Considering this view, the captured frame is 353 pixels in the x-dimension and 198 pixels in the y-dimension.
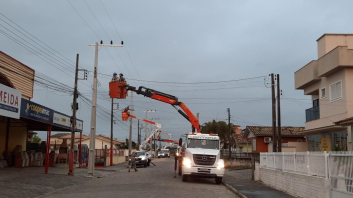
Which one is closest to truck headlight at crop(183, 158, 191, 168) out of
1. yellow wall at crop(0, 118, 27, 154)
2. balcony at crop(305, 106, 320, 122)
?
balcony at crop(305, 106, 320, 122)

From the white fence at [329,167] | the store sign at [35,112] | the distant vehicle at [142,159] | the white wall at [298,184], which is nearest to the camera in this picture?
the white fence at [329,167]

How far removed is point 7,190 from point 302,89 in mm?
24275

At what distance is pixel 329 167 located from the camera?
1212 centimetres

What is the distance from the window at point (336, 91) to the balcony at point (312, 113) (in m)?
3.71

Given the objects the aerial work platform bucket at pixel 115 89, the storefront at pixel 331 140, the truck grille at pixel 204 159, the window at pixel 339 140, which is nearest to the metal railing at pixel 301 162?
the truck grille at pixel 204 159

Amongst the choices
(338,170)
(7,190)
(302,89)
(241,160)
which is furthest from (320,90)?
(7,190)

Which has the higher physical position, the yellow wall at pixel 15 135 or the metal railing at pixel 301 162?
the yellow wall at pixel 15 135

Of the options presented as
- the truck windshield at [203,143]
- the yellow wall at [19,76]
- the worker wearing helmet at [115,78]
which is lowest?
the truck windshield at [203,143]

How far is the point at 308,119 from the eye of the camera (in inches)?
1256

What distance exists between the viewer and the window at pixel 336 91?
2541 cm

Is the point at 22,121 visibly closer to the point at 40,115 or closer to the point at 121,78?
the point at 40,115

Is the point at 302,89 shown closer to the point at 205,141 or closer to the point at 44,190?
the point at 205,141

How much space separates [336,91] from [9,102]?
2021 cm

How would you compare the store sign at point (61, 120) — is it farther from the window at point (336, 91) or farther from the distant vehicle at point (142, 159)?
the window at point (336, 91)
